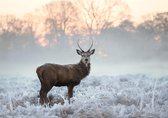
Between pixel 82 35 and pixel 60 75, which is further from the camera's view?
pixel 82 35

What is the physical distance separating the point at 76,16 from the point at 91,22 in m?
1.01

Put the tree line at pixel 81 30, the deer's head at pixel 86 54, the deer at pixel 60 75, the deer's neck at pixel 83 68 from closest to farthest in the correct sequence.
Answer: the deer at pixel 60 75 < the deer's head at pixel 86 54 < the deer's neck at pixel 83 68 < the tree line at pixel 81 30

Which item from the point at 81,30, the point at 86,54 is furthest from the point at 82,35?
the point at 86,54

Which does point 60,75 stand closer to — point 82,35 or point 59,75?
point 59,75

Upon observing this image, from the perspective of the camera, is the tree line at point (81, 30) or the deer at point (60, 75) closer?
the deer at point (60, 75)

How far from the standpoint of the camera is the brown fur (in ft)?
38.7

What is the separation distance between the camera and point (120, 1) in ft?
67.9

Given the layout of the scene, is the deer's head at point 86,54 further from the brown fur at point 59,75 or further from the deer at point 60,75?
the brown fur at point 59,75

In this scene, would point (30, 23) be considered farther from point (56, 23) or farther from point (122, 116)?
point (122, 116)

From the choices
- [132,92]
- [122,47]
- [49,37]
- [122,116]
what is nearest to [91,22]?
[49,37]

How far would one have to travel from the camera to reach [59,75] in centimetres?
1203

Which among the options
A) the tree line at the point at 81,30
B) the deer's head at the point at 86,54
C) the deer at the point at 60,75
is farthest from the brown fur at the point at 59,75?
the tree line at the point at 81,30

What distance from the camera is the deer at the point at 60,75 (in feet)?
38.7

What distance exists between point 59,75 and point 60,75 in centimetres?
4
